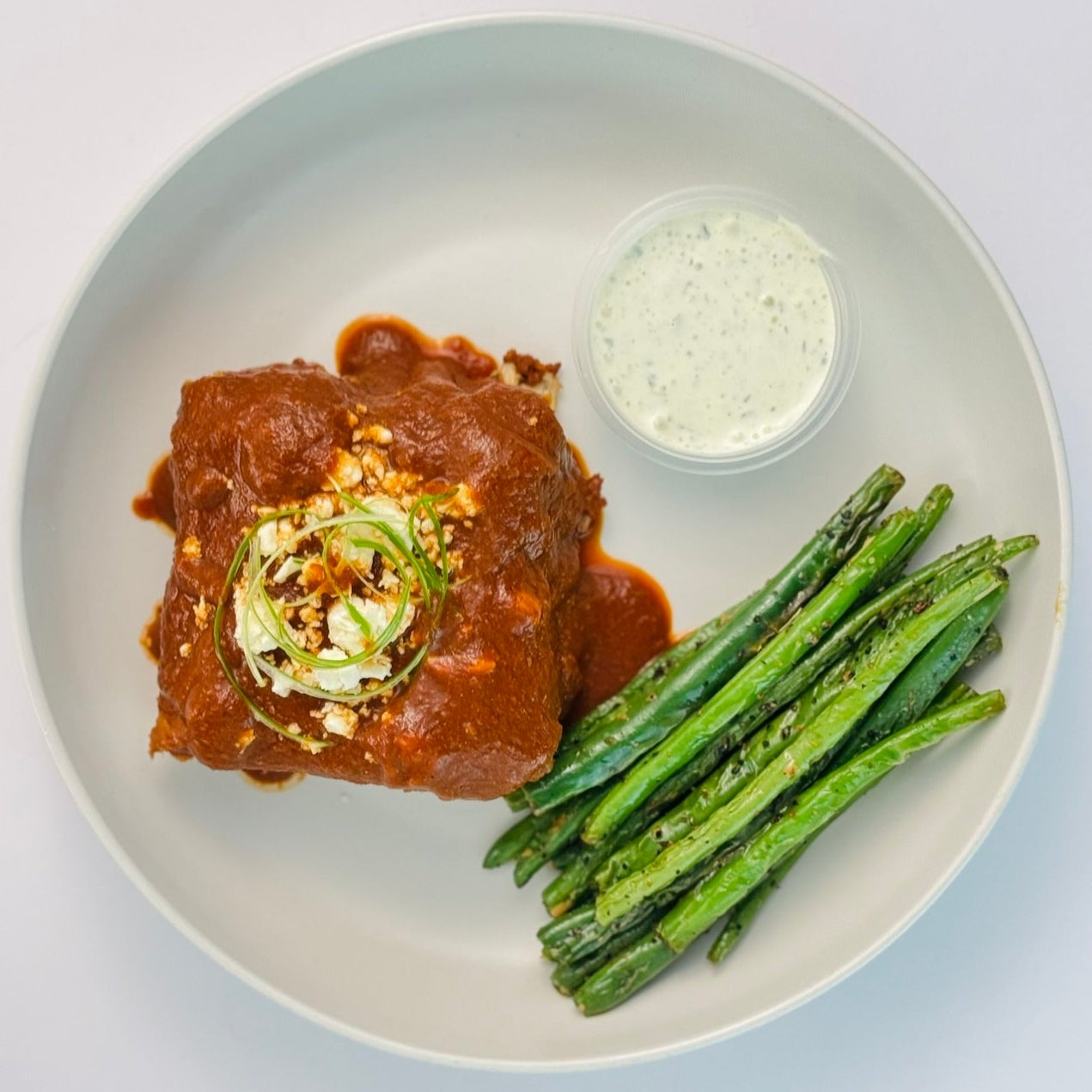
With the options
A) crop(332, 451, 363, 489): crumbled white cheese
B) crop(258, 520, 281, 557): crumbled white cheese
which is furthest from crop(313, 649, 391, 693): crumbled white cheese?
crop(332, 451, 363, 489): crumbled white cheese

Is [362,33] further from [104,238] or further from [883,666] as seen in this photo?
[883,666]

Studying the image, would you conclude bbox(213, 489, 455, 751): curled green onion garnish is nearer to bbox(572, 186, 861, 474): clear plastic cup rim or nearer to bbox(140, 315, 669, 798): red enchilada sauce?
bbox(140, 315, 669, 798): red enchilada sauce

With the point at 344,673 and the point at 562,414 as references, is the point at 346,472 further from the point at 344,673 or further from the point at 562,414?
the point at 562,414

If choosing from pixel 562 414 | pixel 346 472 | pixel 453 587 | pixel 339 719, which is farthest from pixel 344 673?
pixel 562 414

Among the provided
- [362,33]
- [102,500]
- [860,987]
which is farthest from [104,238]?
[860,987]

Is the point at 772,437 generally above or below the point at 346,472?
below

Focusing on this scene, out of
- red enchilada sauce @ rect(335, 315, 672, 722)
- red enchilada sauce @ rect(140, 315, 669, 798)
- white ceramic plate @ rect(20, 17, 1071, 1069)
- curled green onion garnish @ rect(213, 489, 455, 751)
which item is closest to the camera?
curled green onion garnish @ rect(213, 489, 455, 751)
